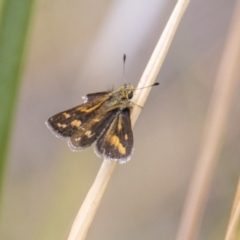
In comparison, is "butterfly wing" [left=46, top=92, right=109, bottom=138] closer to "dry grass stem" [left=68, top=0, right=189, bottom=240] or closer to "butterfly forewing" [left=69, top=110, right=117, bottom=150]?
"butterfly forewing" [left=69, top=110, right=117, bottom=150]

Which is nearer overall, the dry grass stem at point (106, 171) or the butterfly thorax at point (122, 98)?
the dry grass stem at point (106, 171)

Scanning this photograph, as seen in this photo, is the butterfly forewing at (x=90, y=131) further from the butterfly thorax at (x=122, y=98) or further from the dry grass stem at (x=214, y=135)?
the dry grass stem at (x=214, y=135)

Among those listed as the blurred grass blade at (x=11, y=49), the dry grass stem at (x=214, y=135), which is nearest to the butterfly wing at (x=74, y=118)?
the blurred grass blade at (x=11, y=49)

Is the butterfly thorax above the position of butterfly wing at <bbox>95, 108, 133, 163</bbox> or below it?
above

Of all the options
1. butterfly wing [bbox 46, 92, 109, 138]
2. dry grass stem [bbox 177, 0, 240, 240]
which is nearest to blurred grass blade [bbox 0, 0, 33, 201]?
butterfly wing [bbox 46, 92, 109, 138]

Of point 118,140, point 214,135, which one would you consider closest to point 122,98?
point 118,140

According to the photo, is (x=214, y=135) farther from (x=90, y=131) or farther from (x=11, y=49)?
(x=11, y=49)

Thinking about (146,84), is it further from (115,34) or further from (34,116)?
(34,116)
